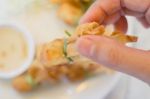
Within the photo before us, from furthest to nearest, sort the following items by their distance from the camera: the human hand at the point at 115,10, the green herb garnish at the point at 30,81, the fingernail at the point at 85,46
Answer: the green herb garnish at the point at 30,81 → the human hand at the point at 115,10 → the fingernail at the point at 85,46

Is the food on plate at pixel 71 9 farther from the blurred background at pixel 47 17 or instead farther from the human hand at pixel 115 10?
the human hand at pixel 115 10

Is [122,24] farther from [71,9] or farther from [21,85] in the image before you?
[21,85]

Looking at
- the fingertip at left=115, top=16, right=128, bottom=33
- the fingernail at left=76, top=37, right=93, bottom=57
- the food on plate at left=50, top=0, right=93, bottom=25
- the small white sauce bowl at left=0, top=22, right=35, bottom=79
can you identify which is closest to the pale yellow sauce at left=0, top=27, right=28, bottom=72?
the small white sauce bowl at left=0, top=22, right=35, bottom=79

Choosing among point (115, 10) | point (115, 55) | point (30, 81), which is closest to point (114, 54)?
point (115, 55)

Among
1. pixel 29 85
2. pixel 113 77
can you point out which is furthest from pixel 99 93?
pixel 29 85

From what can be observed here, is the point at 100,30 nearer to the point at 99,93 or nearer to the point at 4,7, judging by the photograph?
the point at 99,93

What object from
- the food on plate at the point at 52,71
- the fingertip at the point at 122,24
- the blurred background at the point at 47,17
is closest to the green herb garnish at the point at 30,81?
the food on plate at the point at 52,71
